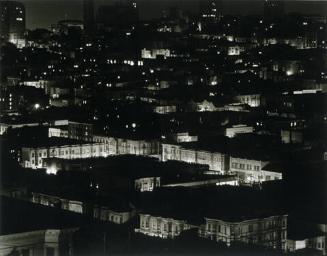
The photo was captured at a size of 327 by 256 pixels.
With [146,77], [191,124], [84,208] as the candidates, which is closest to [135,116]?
[191,124]

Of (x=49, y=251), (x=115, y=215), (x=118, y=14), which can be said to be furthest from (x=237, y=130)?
(x=118, y=14)

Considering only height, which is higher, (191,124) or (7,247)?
(191,124)

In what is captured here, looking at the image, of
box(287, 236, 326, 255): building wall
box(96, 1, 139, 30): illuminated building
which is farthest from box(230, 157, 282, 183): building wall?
box(96, 1, 139, 30): illuminated building

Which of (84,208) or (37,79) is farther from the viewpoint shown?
(37,79)

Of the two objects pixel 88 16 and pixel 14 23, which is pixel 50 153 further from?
pixel 88 16

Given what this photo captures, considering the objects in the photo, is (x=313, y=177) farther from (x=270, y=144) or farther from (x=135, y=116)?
(x=135, y=116)

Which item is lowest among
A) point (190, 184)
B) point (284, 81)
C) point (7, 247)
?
point (7, 247)
